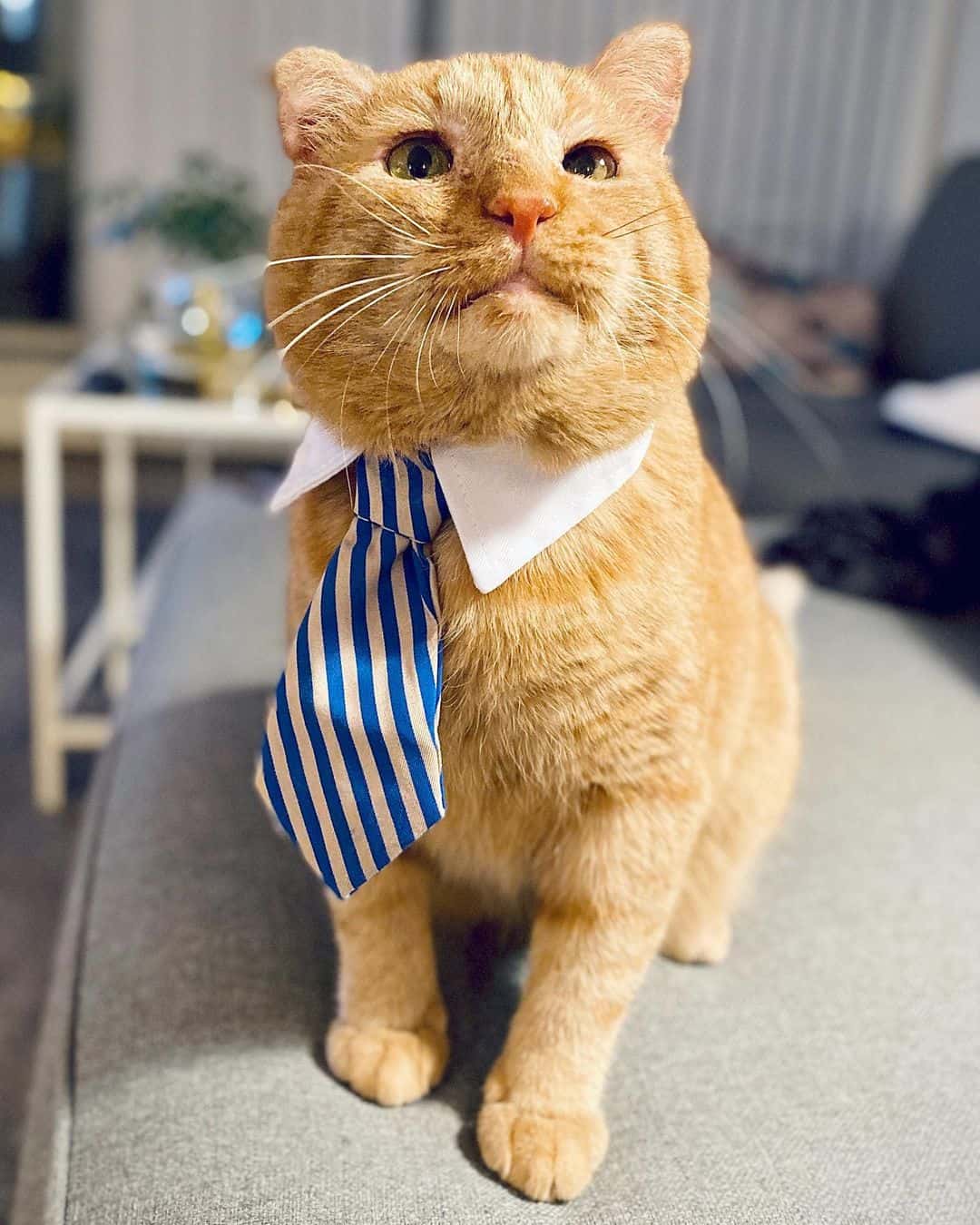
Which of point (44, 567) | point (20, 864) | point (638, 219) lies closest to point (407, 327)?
point (638, 219)

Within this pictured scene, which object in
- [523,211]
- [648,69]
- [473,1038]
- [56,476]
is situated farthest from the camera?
[56,476]

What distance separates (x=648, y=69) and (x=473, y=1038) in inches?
Answer: 24.6

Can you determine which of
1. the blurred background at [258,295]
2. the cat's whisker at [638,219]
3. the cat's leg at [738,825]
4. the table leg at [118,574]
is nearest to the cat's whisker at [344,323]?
the cat's whisker at [638,219]

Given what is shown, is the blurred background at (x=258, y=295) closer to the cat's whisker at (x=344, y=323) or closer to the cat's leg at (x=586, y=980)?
the cat's leg at (x=586, y=980)

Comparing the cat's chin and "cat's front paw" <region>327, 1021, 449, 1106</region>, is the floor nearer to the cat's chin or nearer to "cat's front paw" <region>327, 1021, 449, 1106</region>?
"cat's front paw" <region>327, 1021, 449, 1106</region>

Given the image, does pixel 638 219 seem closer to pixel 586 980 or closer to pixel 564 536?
pixel 564 536

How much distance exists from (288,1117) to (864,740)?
2.37 ft

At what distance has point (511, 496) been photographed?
620 millimetres

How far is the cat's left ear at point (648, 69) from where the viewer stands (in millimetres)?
640

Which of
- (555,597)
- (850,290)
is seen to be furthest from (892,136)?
(555,597)

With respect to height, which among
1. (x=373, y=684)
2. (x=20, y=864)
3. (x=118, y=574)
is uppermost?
(x=373, y=684)

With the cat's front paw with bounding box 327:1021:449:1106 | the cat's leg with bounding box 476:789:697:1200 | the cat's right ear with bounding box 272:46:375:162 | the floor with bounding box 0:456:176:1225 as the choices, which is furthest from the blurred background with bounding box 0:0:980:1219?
the cat's right ear with bounding box 272:46:375:162

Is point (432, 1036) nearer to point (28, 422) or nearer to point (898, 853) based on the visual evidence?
point (898, 853)

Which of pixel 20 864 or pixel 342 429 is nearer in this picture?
pixel 342 429
